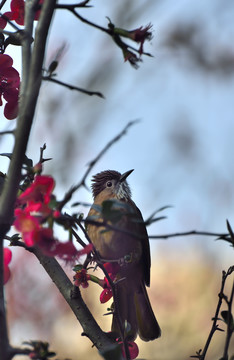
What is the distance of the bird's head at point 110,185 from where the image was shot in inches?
115

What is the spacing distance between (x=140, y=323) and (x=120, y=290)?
0.64 feet

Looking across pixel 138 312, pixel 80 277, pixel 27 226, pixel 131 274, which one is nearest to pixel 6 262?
pixel 27 226

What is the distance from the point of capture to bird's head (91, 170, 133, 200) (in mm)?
2922

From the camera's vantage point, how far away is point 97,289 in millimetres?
4246

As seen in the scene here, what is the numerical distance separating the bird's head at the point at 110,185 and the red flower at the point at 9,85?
1353 millimetres

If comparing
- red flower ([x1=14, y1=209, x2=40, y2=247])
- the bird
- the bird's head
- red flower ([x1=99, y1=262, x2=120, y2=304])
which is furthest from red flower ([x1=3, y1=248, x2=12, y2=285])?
the bird's head

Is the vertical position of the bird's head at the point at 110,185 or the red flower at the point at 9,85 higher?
the bird's head at the point at 110,185

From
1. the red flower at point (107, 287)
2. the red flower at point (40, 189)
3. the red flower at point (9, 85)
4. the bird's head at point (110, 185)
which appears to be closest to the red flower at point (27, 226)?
the red flower at point (40, 189)

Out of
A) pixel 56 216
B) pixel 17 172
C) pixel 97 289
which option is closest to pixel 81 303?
pixel 56 216

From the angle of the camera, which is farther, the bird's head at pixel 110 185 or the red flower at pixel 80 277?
the bird's head at pixel 110 185

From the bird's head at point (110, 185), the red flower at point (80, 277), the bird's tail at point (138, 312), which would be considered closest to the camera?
the red flower at point (80, 277)

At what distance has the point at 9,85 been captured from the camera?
1.59 metres

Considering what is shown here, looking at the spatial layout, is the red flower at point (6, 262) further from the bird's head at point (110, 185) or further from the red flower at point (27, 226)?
the bird's head at point (110, 185)

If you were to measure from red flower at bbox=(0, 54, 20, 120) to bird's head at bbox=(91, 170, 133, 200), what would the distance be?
4.44 feet
